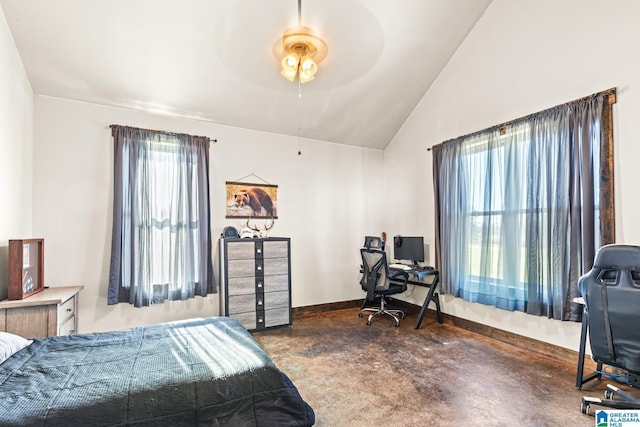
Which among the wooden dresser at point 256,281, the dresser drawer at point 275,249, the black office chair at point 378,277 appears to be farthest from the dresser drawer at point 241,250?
the black office chair at point 378,277

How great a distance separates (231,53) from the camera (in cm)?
345

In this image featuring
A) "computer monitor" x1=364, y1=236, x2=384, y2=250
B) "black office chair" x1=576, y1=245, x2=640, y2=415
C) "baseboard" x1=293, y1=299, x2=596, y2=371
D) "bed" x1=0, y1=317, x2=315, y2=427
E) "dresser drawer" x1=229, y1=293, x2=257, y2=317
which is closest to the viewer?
"bed" x1=0, y1=317, x2=315, y2=427

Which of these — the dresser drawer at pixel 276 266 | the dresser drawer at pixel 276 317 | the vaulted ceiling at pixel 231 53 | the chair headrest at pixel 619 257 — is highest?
the vaulted ceiling at pixel 231 53

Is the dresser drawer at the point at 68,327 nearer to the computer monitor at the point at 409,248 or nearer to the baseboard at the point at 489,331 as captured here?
the baseboard at the point at 489,331

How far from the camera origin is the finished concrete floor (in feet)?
7.20

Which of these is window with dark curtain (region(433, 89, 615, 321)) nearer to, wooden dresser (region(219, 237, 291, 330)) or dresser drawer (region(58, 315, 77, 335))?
wooden dresser (region(219, 237, 291, 330))

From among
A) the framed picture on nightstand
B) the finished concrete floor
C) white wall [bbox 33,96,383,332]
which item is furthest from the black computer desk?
the framed picture on nightstand

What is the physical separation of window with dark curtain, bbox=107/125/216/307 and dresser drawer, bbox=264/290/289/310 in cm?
70

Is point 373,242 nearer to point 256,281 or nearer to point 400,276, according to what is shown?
point 400,276

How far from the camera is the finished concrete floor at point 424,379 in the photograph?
2.20m

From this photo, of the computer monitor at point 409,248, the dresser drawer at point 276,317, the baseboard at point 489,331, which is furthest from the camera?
the computer monitor at point 409,248

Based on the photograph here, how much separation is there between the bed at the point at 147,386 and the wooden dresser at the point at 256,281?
1907 millimetres

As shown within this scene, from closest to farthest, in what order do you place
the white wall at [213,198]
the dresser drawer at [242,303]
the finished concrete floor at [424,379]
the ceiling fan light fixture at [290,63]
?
1. the finished concrete floor at [424,379]
2. the ceiling fan light fixture at [290,63]
3. the white wall at [213,198]
4. the dresser drawer at [242,303]

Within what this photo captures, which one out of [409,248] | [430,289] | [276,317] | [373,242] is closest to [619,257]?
[430,289]
